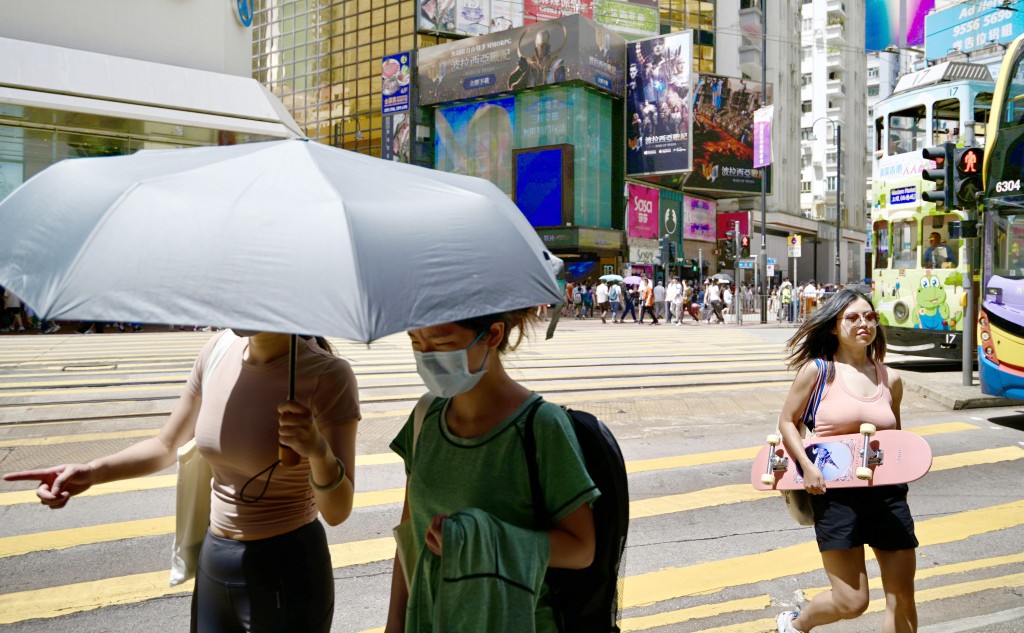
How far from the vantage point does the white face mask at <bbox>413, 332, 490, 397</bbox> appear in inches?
79.1

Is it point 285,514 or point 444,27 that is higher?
point 444,27

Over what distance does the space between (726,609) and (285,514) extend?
9.06 ft

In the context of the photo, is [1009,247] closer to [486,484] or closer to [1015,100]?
[1015,100]

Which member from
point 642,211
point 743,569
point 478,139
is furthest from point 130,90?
point 642,211

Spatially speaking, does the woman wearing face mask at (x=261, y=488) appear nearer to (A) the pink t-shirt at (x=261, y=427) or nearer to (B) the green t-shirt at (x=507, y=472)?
(A) the pink t-shirt at (x=261, y=427)

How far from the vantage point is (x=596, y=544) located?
202 centimetres

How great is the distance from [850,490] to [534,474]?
1.94m

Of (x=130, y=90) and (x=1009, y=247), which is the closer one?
(x=1009, y=247)

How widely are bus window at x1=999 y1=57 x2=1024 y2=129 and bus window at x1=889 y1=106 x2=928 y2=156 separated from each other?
4370 millimetres

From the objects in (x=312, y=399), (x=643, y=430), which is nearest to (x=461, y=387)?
(x=312, y=399)

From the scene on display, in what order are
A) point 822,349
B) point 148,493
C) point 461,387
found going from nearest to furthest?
point 461,387 → point 822,349 → point 148,493

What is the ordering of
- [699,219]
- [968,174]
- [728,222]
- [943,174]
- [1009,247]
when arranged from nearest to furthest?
1. [1009,247]
2. [968,174]
3. [943,174]
4. [699,219]
5. [728,222]

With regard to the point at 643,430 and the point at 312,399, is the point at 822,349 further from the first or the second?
the point at 643,430

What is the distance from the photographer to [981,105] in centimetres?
1446
